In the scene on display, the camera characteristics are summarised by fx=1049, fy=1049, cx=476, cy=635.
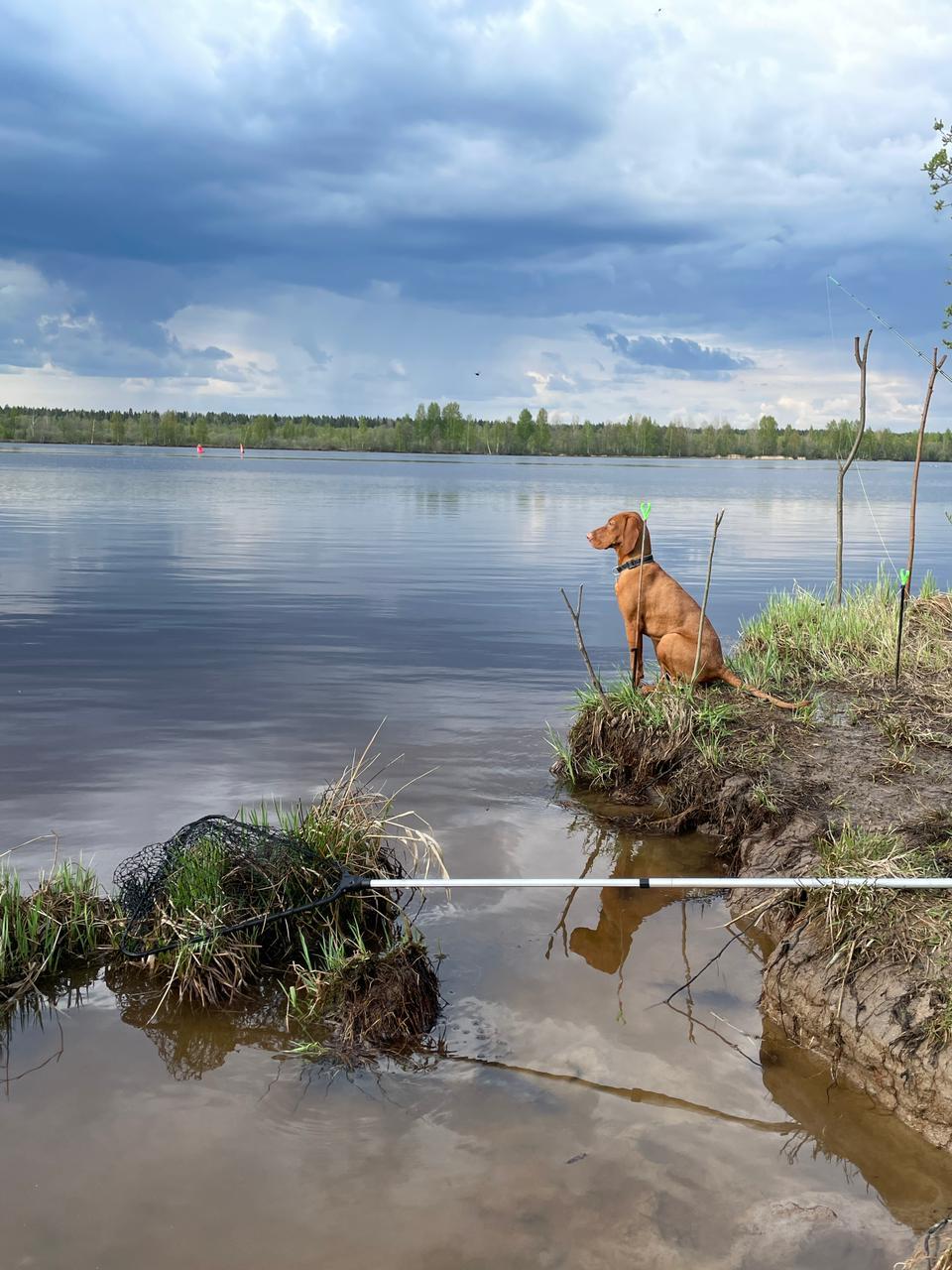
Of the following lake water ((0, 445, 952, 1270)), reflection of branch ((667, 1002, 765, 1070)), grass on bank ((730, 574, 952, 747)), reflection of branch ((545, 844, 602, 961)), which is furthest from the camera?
grass on bank ((730, 574, 952, 747))

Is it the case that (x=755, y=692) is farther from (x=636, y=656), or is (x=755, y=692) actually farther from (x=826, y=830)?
(x=826, y=830)

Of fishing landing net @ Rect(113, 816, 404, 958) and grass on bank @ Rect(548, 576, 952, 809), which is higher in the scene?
grass on bank @ Rect(548, 576, 952, 809)

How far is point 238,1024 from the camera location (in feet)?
15.0

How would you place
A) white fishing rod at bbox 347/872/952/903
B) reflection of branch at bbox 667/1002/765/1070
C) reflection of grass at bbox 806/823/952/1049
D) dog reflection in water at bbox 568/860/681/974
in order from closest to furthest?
reflection of grass at bbox 806/823/952/1049
reflection of branch at bbox 667/1002/765/1070
white fishing rod at bbox 347/872/952/903
dog reflection in water at bbox 568/860/681/974

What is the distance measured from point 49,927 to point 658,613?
5126 mm

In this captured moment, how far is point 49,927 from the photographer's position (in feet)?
16.3

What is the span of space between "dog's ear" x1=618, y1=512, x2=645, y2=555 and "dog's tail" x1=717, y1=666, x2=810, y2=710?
4.02 ft

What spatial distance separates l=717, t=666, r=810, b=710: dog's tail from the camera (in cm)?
810

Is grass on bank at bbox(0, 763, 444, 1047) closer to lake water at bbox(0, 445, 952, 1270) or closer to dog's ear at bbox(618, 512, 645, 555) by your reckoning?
lake water at bbox(0, 445, 952, 1270)

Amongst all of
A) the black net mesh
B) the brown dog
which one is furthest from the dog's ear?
the black net mesh

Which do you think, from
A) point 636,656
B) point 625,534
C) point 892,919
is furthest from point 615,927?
→ point 625,534

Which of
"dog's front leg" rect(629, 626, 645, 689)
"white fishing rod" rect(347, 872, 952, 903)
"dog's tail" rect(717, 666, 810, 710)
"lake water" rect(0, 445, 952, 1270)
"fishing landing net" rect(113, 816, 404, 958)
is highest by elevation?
"dog's front leg" rect(629, 626, 645, 689)

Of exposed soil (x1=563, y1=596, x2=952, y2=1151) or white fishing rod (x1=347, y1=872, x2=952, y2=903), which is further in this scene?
white fishing rod (x1=347, y1=872, x2=952, y2=903)

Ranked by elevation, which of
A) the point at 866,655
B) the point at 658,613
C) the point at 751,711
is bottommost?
the point at 751,711
